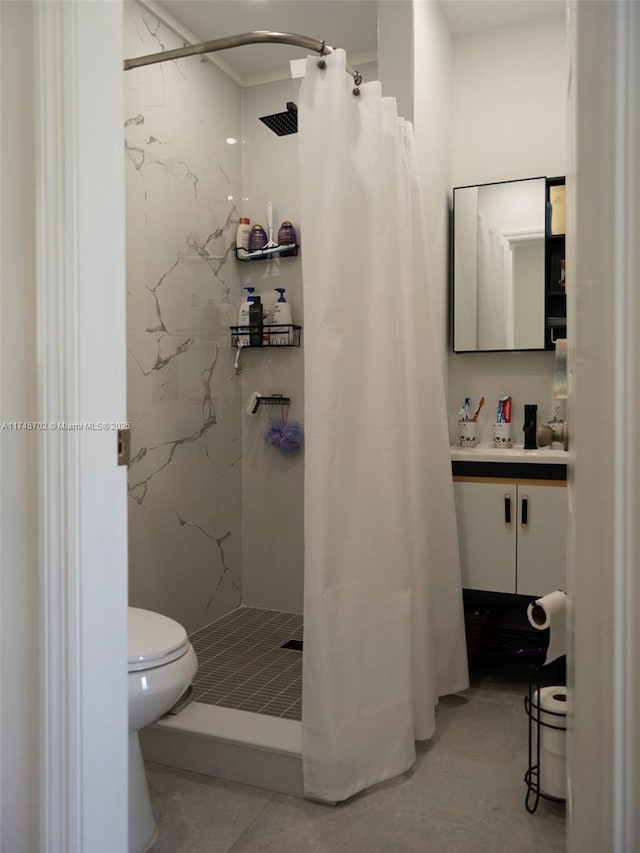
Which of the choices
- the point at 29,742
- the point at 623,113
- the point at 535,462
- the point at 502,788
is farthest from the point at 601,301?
the point at 535,462

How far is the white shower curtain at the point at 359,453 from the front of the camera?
192 cm

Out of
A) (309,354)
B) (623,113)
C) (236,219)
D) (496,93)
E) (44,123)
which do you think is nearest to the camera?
(623,113)

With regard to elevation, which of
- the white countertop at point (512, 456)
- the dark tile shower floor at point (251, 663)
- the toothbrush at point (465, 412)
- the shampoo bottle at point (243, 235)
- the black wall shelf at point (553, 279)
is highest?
the shampoo bottle at point (243, 235)

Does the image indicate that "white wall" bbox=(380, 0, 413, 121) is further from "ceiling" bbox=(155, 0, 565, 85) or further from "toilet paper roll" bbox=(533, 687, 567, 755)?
"toilet paper roll" bbox=(533, 687, 567, 755)

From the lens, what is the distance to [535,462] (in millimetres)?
2611

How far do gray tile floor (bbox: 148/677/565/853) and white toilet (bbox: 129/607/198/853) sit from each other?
0.08 m

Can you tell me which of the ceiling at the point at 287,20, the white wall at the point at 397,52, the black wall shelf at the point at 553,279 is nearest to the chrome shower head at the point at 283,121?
the white wall at the point at 397,52

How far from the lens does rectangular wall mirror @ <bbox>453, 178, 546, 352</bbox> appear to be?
296cm

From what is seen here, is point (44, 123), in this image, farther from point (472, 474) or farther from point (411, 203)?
point (472, 474)

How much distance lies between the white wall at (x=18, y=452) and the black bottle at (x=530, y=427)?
2.23m

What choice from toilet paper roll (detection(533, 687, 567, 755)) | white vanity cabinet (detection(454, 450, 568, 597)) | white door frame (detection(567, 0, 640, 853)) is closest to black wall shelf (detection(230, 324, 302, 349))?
white vanity cabinet (detection(454, 450, 568, 597))

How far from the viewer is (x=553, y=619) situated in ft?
6.31

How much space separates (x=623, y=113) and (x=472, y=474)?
205cm

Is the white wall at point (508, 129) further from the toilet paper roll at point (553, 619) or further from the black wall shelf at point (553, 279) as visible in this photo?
the toilet paper roll at point (553, 619)
